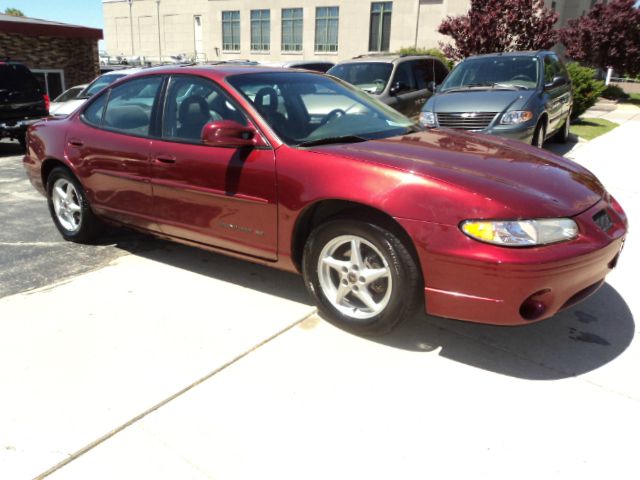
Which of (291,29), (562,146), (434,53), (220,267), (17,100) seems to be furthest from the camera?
(291,29)

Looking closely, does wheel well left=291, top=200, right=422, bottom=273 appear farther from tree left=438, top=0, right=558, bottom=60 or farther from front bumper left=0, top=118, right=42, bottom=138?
tree left=438, top=0, right=558, bottom=60

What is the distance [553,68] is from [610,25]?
20038 millimetres

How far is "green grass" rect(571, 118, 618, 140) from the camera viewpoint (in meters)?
13.0

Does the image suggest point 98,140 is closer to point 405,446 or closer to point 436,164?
point 436,164

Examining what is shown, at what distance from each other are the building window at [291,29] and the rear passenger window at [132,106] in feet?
140

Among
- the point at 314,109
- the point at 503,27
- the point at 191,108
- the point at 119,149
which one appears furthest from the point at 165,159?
the point at 503,27

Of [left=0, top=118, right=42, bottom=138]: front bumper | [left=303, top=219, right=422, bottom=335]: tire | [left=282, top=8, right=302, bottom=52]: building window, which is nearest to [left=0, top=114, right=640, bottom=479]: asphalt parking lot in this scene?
[left=303, top=219, right=422, bottom=335]: tire

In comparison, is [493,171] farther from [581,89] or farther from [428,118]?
[581,89]

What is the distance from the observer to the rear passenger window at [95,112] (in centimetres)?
473

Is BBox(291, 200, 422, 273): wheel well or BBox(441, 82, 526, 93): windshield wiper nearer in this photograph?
BBox(291, 200, 422, 273): wheel well

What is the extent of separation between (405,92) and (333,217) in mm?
7261

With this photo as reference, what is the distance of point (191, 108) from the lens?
4.09 meters

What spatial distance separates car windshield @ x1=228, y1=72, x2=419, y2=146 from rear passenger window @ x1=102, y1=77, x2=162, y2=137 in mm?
796

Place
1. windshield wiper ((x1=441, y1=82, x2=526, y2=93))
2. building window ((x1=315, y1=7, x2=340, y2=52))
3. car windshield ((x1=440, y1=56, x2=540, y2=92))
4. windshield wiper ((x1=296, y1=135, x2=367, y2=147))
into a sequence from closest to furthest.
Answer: windshield wiper ((x1=296, y1=135, x2=367, y2=147))
windshield wiper ((x1=441, y1=82, x2=526, y2=93))
car windshield ((x1=440, y1=56, x2=540, y2=92))
building window ((x1=315, y1=7, x2=340, y2=52))
